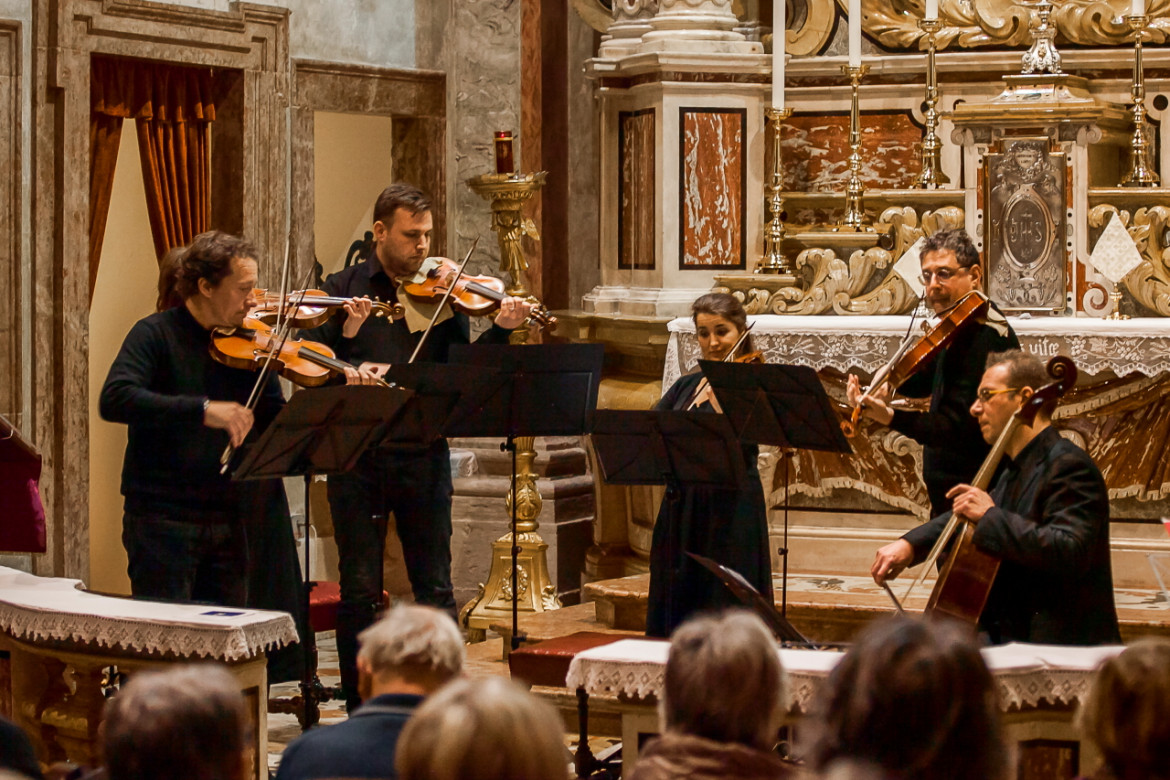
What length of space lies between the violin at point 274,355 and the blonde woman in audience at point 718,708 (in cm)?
282

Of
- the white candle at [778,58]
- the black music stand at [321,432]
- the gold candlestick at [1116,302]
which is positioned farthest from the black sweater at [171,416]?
the gold candlestick at [1116,302]

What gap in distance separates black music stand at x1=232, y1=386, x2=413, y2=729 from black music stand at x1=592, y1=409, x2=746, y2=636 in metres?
0.70

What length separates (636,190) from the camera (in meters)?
8.12

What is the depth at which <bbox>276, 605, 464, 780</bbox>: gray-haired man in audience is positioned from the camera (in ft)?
9.82

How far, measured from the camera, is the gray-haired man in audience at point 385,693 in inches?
118

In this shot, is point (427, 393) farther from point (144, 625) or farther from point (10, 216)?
point (10, 216)

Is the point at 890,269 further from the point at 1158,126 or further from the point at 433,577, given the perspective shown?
the point at 433,577

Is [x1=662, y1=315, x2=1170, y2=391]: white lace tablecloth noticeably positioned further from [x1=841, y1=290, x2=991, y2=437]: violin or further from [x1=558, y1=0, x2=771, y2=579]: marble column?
[x1=841, y1=290, x2=991, y2=437]: violin

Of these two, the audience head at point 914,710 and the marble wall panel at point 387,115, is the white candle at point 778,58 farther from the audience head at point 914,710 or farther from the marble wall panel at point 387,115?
the audience head at point 914,710

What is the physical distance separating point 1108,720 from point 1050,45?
5.48m

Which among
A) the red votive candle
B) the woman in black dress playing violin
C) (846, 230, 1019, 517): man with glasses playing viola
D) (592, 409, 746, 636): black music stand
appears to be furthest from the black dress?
the red votive candle

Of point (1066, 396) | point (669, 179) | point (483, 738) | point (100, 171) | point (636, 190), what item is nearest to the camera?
point (483, 738)

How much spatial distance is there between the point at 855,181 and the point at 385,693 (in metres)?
5.14

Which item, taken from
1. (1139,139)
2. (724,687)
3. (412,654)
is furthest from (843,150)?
(724,687)
